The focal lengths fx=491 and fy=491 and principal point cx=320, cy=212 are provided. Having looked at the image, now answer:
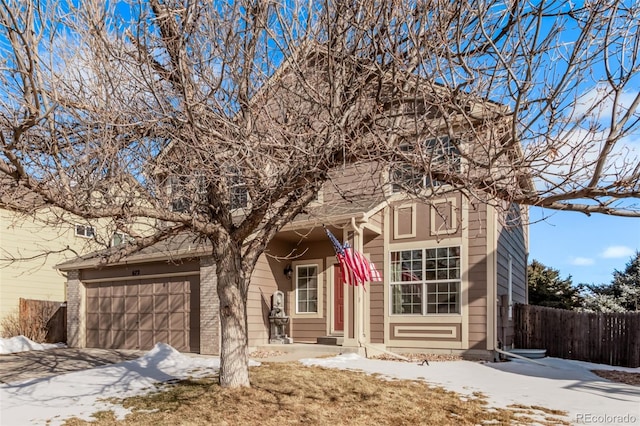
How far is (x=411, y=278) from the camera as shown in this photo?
1166 cm

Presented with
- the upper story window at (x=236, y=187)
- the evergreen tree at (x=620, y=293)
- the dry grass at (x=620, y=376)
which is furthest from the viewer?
the evergreen tree at (x=620, y=293)

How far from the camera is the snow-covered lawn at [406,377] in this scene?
6.25 meters

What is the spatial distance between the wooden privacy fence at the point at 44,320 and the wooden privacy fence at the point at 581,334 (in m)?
13.9

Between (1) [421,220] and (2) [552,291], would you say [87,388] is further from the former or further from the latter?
(2) [552,291]

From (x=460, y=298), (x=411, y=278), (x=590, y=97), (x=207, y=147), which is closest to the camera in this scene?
(x=590, y=97)

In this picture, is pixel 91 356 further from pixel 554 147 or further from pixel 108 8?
pixel 554 147

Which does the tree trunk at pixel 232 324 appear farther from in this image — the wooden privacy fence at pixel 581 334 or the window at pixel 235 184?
the wooden privacy fence at pixel 581 334

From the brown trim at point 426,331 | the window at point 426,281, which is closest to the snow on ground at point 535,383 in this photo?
the brown trim at point 426,331

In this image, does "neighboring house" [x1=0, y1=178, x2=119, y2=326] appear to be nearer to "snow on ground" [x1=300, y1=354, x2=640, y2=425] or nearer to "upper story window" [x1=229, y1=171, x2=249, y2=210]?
"upper story window" [x1=229, y1=171, x2=249, y2=210]

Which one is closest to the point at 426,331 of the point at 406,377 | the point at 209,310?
the point at 406,377

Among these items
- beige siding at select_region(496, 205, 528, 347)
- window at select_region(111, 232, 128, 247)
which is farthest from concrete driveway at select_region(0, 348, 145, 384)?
beige siding at select_region(496, 205, 528, 347)

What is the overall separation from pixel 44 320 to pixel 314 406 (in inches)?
507

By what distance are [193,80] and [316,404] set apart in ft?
14.3

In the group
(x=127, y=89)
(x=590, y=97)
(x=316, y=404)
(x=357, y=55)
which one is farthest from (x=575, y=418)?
(x=127, y=89)
